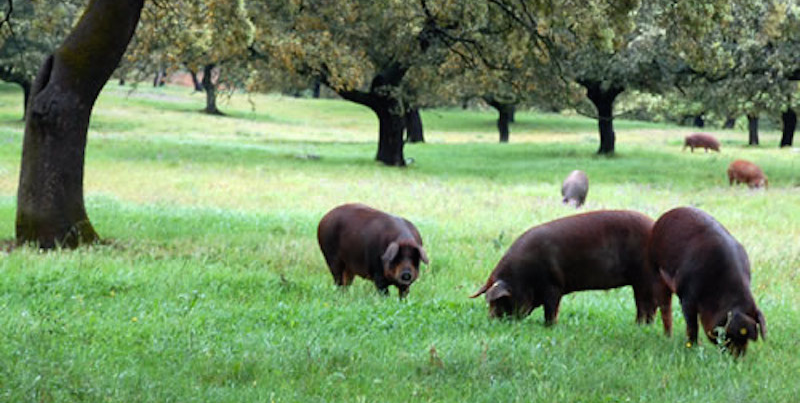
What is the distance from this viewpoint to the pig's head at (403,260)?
28.4ft

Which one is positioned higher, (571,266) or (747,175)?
(571,266)

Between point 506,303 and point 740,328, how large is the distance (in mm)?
2180

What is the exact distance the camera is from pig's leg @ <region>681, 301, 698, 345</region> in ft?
22.2

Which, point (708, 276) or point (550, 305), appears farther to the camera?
point (550, 305)

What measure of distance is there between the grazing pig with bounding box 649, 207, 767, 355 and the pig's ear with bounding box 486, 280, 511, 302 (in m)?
1.31

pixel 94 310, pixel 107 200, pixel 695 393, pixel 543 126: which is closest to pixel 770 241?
pixel 695 393

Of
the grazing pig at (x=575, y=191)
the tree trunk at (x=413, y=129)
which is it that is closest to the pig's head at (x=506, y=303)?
the grazing pig at (x=575, y=191)

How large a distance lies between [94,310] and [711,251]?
520 centimetres

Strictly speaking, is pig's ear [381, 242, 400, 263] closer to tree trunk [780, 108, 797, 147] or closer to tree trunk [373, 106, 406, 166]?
tree trunk [373, 106, 406, 166]

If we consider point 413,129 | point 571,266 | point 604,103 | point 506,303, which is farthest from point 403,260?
point 413,129

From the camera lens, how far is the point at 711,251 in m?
6.75

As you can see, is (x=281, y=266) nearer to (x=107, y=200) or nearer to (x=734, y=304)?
(x=734, y=304)

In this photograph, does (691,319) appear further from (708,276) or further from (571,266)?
(571,266)

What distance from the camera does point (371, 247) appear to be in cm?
937
